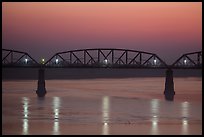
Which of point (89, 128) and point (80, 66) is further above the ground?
point (80, 66)

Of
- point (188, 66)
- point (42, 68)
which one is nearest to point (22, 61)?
point (42, 68)

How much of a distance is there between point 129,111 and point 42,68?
5261cm

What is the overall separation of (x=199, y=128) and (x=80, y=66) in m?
72.6

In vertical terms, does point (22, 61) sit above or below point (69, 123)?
above

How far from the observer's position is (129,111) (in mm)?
70250

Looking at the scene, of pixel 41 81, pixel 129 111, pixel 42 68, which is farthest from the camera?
pixel 42 68

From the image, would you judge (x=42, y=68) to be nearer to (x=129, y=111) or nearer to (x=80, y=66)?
(x=80, y=66)

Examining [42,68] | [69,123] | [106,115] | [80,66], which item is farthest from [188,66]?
[69,123]

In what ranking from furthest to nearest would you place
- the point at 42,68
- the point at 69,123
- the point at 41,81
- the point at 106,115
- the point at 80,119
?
1. the point at 42,68
2. the point at 41,81
3. the point at 106,115
4. the point at 80,119
5. the point at 69,123

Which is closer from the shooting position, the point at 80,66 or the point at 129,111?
the point at 129,111

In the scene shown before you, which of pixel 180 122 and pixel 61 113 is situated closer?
pixel 180 122

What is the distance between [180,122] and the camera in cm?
5428

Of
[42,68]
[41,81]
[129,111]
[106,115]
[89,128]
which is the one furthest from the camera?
[42,68]

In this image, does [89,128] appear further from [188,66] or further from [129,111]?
[188,66]
